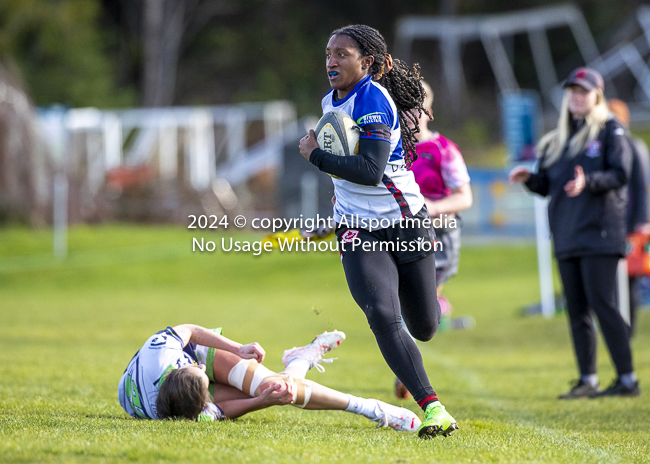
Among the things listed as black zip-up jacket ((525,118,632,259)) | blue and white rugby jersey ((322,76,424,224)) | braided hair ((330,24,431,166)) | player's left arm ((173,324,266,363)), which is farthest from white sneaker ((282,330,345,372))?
black zip-up jacket ((525,118,632,259))

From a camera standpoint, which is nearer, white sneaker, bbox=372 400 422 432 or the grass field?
the grass field

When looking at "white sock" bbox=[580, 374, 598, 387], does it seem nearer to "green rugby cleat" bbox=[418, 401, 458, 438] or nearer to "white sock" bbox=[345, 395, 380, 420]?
"white sock" bbox=[345, 395, 380, 420]

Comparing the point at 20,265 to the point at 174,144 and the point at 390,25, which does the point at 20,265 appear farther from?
the point at 390,25

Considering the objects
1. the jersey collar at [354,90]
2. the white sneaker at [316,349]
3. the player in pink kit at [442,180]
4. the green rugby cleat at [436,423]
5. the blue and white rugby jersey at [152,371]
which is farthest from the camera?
the player in pink kit at [442,180]

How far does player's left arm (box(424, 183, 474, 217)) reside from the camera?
17.7 feet

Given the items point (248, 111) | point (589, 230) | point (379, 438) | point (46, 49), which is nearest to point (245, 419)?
point (379, 438)

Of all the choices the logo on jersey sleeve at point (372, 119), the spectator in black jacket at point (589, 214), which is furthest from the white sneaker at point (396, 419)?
the spectator in black jacket at point (589, 214)

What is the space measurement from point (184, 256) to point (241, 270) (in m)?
1.75

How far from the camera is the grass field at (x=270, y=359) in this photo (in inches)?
139

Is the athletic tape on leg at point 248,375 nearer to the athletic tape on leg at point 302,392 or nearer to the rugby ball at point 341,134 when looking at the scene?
the athletic tape on leg at point 302,392

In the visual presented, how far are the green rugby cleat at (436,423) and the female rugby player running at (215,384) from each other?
1.52ft

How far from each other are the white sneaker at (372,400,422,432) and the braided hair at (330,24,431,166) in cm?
134

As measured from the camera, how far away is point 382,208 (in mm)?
3934

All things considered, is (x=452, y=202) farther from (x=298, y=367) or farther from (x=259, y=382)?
(x=259, y=382)
